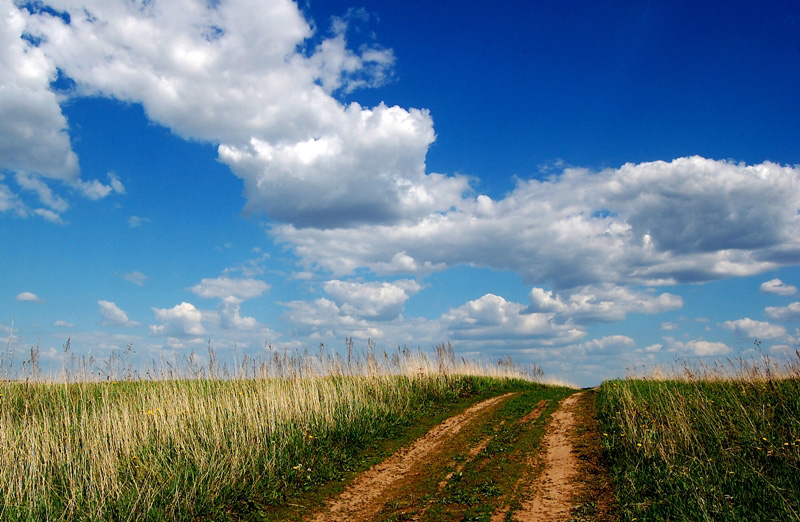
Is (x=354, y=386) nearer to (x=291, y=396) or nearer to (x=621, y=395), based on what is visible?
(x=291, y=396)

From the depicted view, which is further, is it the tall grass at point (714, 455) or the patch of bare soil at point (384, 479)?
the patch of bare soil at point (384, 479)

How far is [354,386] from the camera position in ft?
49.2

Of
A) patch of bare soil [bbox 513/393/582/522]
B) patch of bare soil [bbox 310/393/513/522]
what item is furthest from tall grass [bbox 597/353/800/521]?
patch of bare soil [bbox 310/393/513/522]

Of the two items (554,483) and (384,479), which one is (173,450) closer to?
(384,479)

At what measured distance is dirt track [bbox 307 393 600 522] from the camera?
6.96m

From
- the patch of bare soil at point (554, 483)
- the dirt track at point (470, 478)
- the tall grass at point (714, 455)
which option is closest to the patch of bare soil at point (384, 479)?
the dirt track at point (470, 478)

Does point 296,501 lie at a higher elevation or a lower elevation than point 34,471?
lower

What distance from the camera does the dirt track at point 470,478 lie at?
6.96 meters

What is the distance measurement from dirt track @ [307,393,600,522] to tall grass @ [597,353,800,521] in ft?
3.26

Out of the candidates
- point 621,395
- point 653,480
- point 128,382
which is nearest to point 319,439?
point 653,480

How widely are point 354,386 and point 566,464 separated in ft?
25.0

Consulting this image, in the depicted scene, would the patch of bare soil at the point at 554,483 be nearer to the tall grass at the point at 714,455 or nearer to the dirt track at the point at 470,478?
the dirt track at the point at 470,478

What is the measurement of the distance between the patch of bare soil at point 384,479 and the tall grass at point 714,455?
354cm

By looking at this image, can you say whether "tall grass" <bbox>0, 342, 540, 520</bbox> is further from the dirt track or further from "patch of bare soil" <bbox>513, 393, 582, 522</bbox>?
"patch of bare soil" <bbox>513, 393, 582, 522</bbox>
